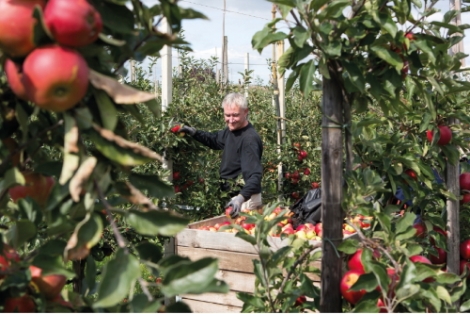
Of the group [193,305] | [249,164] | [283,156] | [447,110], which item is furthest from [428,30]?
[283,156]

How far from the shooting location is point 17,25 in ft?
2.44

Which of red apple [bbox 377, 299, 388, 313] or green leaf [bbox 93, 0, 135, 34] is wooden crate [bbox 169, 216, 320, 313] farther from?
green leaf [bbox 93, 0, 135, 34]

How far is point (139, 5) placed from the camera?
84 cm

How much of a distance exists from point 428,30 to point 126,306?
1.22 m

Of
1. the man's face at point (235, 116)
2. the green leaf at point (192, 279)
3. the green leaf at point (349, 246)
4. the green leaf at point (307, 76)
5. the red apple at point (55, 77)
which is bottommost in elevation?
the green leaf at point (349, 246)

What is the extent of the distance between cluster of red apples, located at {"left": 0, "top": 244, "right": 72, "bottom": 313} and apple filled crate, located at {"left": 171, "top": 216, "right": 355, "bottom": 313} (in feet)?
6.78

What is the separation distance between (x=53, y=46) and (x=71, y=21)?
4cm

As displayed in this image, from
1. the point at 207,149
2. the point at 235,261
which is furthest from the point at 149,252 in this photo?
the point at 207,149

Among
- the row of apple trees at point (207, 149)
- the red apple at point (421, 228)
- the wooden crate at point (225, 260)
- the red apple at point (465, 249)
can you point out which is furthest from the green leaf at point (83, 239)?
the row of apple trees at point (207, 149)

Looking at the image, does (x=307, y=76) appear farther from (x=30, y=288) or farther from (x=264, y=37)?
(x=30, y=288)

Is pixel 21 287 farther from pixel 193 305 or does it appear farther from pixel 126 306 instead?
pixel 193 305

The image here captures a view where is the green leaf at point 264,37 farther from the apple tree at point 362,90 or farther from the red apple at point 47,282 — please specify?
the red apple at point 47,282

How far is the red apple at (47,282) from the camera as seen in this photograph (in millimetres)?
872

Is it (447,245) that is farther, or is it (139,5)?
(447,245)
